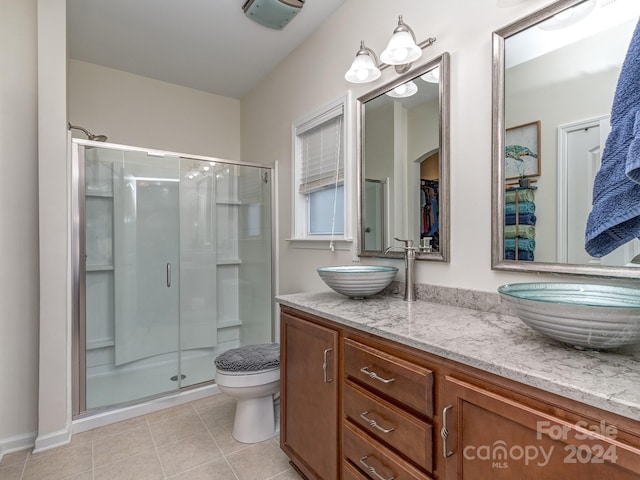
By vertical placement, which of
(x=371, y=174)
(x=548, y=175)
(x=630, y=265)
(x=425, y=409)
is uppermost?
(x=371, y=174)

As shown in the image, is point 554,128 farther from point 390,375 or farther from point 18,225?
point 18,225

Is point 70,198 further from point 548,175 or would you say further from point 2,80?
point 548,175

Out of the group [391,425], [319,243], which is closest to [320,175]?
[319,243]

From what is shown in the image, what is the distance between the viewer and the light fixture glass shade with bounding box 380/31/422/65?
Answer: 1.49 metres

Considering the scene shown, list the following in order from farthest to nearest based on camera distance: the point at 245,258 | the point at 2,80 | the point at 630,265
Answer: the point at 245,258 → the point at 2,80 → the point at 630,265

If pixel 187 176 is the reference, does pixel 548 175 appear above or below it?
below

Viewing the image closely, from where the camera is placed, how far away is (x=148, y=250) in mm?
2447

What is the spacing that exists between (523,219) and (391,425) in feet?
2.84

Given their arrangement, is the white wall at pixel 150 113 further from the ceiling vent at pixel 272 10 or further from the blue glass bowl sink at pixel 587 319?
the blue glass bowl sink at pixel 587 319

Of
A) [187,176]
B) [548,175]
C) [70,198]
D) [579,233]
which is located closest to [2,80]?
[70,198]

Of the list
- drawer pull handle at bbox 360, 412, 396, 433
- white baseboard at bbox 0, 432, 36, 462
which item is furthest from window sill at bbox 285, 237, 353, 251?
white baseboard at bbox 0, 432, 36, 462

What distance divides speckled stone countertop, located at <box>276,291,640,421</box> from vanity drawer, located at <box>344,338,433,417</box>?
0.22 feet

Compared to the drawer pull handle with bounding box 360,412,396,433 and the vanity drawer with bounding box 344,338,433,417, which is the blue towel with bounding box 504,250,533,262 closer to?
the vanity drawer with bounding box 344,338,433,417

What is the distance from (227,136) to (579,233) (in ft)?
10.2
